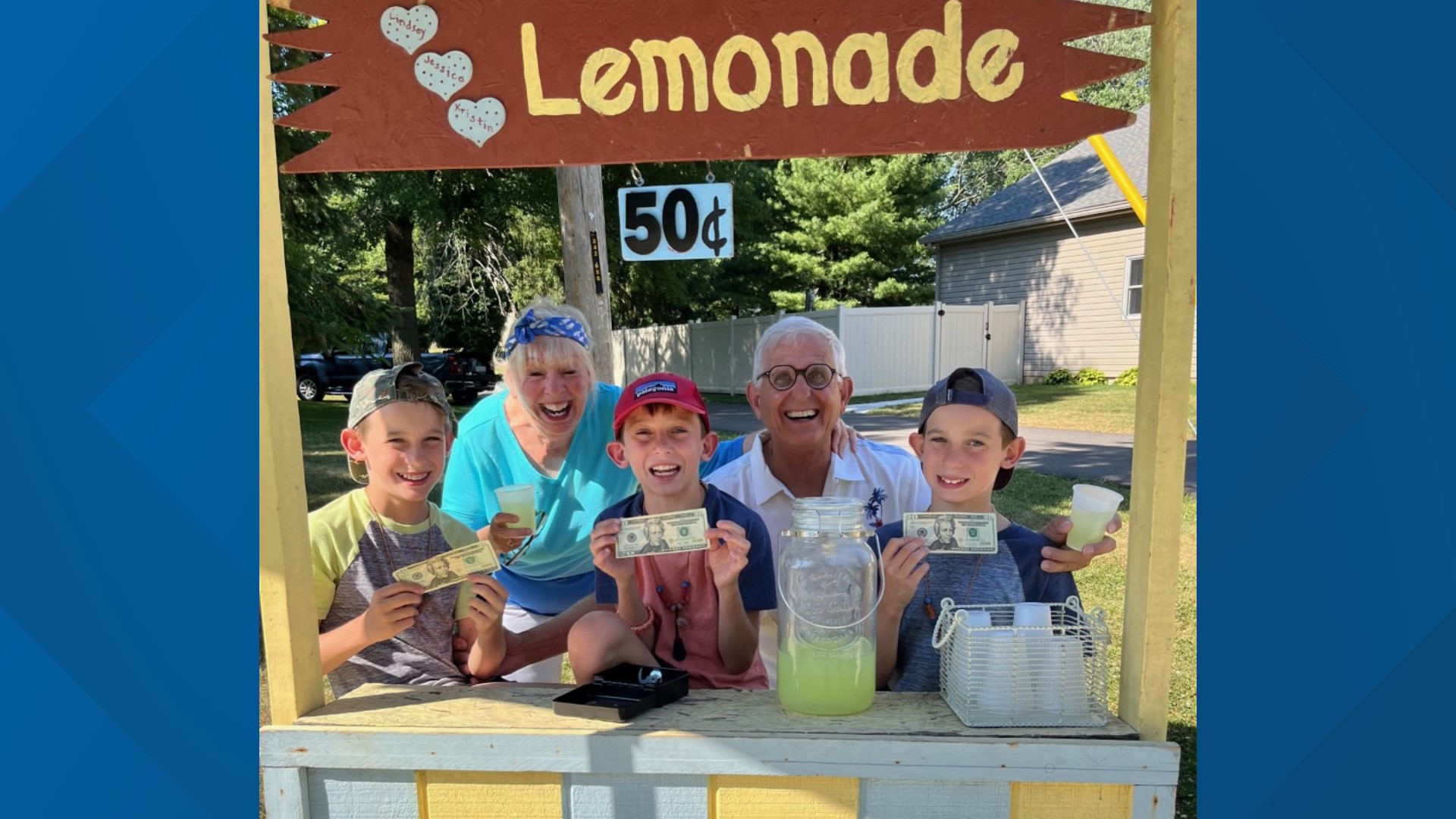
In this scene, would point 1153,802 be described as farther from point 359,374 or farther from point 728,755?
point 359,374

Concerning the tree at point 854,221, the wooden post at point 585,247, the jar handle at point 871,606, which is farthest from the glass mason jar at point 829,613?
the tree at point 854,221

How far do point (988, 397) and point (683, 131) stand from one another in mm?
934

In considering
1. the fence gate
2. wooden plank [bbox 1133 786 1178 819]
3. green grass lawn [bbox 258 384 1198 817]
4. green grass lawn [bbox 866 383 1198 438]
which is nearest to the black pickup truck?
green grass lawn [bbox 258 384 1198 817]

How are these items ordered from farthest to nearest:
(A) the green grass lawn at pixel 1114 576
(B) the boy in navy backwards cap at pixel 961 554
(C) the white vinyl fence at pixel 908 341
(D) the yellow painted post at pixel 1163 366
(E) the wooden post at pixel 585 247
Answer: (C) the white vinyl fence at pixel 908 341 → (E) the wooden post at pixel 585 247 → (A) the green grass lawn at pixel 1114 576 → (B) the boy in navy backwards cap at pixel 961 554 → (D) the yellow painted post at pixel 1163 366

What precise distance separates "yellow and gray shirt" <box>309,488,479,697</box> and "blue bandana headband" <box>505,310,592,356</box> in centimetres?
94

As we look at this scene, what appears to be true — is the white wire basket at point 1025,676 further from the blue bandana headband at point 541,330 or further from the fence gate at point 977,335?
the fence gate at point 977,335

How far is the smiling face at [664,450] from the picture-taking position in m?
1.99

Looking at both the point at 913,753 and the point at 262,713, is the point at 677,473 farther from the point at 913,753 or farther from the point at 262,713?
the point at 262,713

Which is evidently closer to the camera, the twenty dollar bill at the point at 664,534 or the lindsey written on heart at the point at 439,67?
the lindsey written on heart at the point at 439,67

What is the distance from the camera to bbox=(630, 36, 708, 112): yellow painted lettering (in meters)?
1.47

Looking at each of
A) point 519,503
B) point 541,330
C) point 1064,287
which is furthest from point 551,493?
point 1064,287

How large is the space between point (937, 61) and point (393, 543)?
1683mm

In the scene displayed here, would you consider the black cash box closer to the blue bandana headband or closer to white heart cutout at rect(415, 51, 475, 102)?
white heart cutout at rect(415, 51, 475, 102)

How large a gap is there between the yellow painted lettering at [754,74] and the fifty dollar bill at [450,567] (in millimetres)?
994
